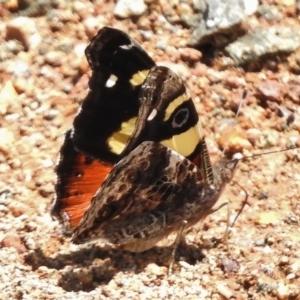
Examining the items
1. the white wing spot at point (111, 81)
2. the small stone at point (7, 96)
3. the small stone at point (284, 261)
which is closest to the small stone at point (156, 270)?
the small stone at point (284, 261)

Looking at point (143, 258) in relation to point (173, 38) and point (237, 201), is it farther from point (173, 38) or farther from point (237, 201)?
point (173, 38)

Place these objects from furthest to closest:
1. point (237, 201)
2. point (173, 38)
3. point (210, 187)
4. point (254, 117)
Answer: point (173, 38)
point (254, 117)
point (237, 201)
point (210, 187)

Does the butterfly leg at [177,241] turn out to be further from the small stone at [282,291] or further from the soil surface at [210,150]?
the small stone at [282,291]

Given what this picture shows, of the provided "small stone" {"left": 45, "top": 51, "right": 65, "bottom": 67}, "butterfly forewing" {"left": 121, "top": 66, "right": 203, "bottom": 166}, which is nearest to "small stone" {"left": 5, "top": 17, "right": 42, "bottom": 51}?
"small stone" {"left": 45, "top": 51, "right": 65, "bottom": 67}

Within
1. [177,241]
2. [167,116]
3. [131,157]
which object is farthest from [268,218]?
[131,157]

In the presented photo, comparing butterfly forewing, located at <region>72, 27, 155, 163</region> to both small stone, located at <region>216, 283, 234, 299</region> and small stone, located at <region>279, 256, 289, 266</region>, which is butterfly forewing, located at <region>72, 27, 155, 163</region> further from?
small stone, located at <region>279, 256, 289, 266</region>

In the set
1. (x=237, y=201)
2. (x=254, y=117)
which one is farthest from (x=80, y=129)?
(x=254, y=117)
